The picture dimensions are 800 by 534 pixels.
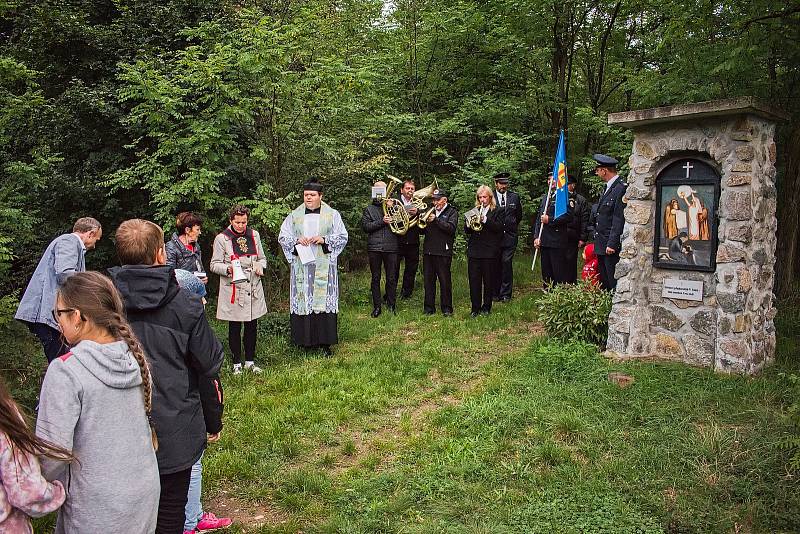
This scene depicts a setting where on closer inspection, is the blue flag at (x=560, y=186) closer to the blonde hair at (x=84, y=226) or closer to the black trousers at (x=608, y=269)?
the black trousers at (x=608, y=269)

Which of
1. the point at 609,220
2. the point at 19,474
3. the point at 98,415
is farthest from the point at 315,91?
the point at 19,474

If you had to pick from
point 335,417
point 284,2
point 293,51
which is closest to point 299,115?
point 293,51

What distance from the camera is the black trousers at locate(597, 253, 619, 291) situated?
7.82 meters

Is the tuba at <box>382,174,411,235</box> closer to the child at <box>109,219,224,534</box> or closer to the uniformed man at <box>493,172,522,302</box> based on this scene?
the uniformed man at <box>493,172,522,302</box>

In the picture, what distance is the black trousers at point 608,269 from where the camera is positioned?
782cm

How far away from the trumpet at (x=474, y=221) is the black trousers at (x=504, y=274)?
1250 millimetres

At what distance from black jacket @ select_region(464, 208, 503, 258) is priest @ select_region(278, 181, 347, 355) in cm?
252

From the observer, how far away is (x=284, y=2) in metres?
10.4

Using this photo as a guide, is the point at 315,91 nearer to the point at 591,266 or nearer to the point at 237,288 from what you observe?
the point at 237,288

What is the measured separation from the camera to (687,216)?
6.59 metres

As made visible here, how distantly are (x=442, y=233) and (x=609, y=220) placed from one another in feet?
9.19

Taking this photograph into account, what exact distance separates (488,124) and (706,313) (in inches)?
319

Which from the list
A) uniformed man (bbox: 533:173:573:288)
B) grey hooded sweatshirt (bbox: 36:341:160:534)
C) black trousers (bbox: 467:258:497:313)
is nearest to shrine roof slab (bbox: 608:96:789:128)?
uniformed man (bbox: 533:173:573:288)

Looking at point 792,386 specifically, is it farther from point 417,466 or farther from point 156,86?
point 156,86
